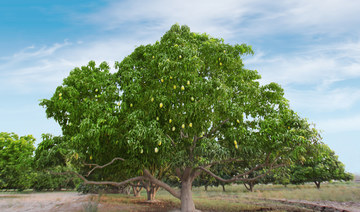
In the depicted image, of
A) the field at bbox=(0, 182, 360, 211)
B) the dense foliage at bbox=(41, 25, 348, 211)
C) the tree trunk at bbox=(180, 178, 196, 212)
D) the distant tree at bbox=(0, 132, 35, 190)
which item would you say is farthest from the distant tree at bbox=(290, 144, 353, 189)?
the distant tree at bbox=(0, 132, 35, 190)

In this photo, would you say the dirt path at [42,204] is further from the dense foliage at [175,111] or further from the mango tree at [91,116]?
the dense foliage at [175,111]

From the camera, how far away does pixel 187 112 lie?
1313 centimetres

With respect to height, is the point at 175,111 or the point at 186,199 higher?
the point at 175,111

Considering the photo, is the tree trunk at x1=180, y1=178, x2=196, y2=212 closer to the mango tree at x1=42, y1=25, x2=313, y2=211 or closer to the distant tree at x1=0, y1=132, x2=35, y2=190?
the mango tree at x1=42, y1=25, x2=313, y2=211

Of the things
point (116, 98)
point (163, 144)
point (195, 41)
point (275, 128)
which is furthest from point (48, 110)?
point (275, 128)

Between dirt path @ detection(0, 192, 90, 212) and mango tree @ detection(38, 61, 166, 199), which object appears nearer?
mango tree @ detection(38, 61, 166, 199)

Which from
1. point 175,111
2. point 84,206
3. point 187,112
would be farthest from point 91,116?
point 84,206

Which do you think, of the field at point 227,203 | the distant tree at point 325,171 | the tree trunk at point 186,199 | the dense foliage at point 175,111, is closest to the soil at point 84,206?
the field at point 227,203

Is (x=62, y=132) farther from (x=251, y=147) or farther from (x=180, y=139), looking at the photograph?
(x=251, y=147)

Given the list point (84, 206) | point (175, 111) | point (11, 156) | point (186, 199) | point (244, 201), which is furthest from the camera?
point (11, 156)

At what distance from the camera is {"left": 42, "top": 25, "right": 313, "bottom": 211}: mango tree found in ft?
42.9

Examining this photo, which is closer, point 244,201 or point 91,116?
point 91,116

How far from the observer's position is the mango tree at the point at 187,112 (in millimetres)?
13086

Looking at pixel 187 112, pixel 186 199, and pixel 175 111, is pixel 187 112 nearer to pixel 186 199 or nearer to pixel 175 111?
pixel 175 111
